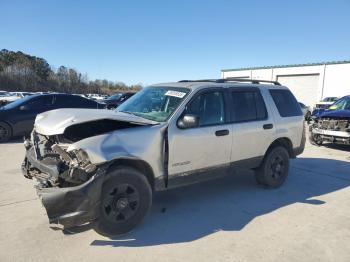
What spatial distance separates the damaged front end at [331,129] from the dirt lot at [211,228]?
414 centimetres

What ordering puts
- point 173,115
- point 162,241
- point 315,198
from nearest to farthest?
point 162,241 → point 173,115 → point 315,198

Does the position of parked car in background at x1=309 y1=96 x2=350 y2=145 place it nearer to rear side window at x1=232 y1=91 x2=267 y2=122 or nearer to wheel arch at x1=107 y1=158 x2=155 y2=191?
rear side window at x1=232 y1=91 x2=267 y2=122

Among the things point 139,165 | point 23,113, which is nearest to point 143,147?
point 139,165

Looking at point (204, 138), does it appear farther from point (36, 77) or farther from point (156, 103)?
point (36, 77)

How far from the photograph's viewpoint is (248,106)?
5.52 meters

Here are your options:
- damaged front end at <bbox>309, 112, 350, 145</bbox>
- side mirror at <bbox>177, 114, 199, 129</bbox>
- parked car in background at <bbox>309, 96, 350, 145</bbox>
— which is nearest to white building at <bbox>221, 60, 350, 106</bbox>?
parked car in background at <bbox>309, 96, 350, 145</bbox>

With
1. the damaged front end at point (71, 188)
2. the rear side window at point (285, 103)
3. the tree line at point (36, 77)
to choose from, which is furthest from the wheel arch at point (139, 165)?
A: the tree line at point (36, 77)

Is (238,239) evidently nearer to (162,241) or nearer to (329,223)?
(162,241)

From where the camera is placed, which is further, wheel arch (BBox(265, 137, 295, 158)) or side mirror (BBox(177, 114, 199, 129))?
wheel arch (BBox(265, 137, 295, 158))

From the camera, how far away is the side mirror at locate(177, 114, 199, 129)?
4242 mm

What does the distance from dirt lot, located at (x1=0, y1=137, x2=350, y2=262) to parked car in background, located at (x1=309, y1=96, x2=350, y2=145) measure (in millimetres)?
4164

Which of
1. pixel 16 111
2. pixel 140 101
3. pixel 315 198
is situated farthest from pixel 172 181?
pixel 16 111

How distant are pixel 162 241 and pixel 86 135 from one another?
1.65 m

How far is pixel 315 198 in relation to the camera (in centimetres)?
561
